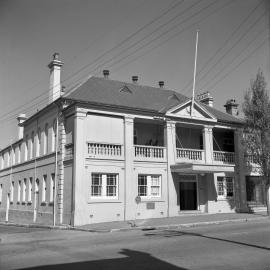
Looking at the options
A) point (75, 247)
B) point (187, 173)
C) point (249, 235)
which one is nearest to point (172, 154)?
point (187, 173)

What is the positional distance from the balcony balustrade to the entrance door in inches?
114

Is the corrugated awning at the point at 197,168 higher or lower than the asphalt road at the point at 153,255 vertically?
higher

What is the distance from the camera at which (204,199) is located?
94.8ft

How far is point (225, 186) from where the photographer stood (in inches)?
1179

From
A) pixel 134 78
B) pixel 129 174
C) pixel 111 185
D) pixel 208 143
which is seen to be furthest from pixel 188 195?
pixel 134 78

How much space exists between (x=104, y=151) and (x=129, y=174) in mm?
2222

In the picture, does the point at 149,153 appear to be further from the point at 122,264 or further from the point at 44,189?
the point at 122,264

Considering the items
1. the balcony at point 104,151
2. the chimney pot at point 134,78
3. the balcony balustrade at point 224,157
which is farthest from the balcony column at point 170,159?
the chimney pot at point 134,78

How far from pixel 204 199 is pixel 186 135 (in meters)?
5.09

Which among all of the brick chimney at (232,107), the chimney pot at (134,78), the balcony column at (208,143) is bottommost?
the balcony column at (208,143)

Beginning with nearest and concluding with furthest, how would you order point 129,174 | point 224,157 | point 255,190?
point 129,174
point 224,157
point 255,190

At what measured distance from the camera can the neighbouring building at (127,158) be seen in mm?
24469

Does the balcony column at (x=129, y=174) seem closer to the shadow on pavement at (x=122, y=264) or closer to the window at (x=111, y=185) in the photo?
the window at (x=111, y=185)

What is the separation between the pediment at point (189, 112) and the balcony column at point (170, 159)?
775 millimetres
